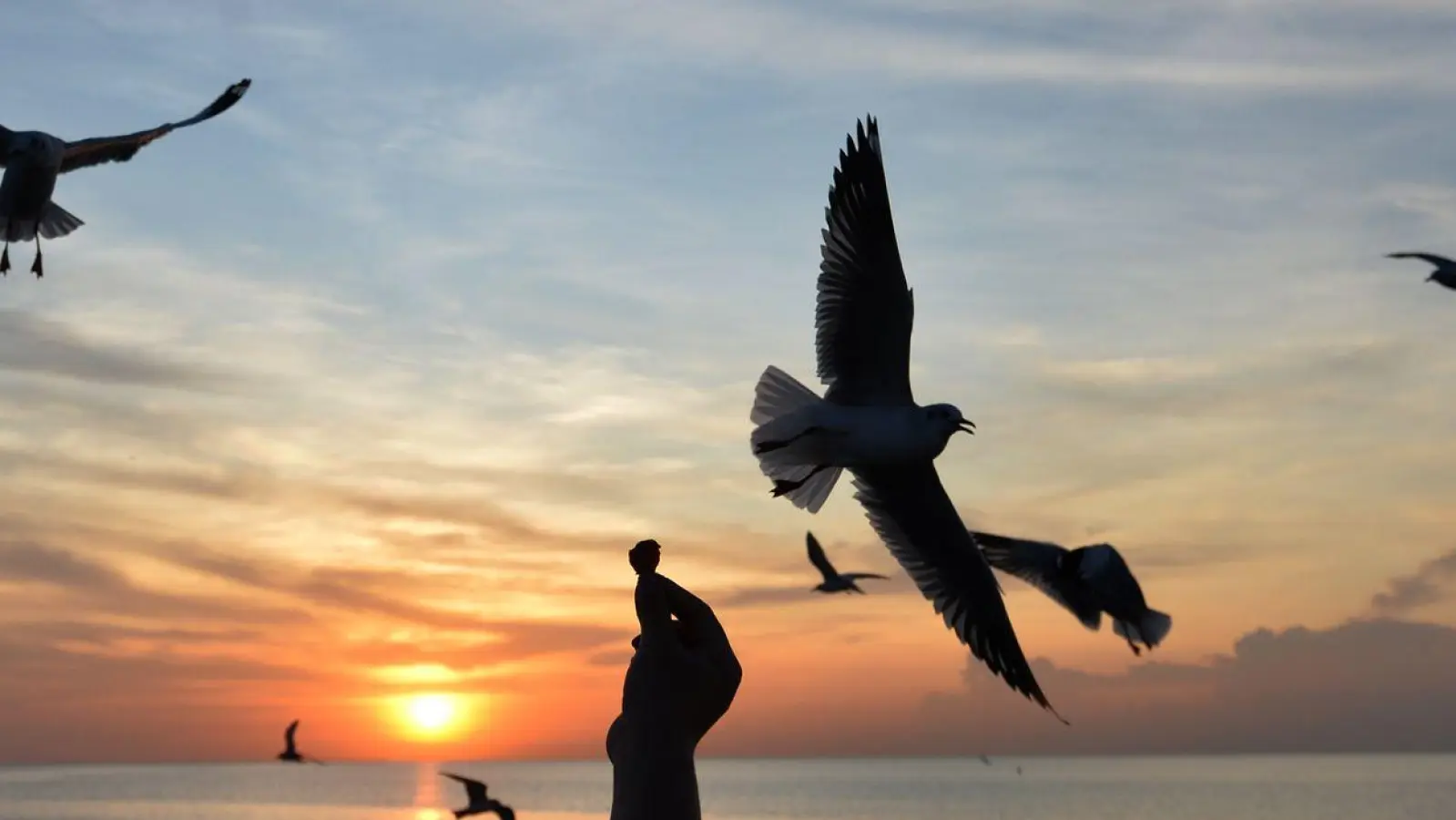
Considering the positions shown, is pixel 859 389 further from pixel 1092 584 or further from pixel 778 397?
pixel 1092 584

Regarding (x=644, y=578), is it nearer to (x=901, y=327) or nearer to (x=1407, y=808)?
(x=901, y=327)

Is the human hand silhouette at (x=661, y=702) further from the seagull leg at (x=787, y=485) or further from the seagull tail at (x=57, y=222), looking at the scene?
the seagull tail at (x=57, y=222)

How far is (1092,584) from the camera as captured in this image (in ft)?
57.7

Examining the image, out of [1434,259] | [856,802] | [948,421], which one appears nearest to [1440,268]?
[1434,259]

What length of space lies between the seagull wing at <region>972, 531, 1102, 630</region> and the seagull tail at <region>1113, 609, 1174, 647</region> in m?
0.25

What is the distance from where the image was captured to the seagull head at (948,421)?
1280 cm

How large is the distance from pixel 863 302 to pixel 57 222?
1056 cm

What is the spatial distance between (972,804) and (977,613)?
11711cm

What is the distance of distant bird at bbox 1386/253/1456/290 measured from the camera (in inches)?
632

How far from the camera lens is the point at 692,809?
23.5 ft

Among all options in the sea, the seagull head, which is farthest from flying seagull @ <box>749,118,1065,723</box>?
the sea

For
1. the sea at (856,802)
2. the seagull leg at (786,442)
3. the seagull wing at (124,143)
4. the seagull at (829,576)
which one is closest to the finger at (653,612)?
the seagull leg at (786,442)

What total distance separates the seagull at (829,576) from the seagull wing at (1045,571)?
13160 millimetres

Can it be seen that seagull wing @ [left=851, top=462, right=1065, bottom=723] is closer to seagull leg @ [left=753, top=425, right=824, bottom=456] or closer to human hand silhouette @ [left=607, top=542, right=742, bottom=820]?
seagull leg @ [left=753, top=425, right=824, bottom=456]
